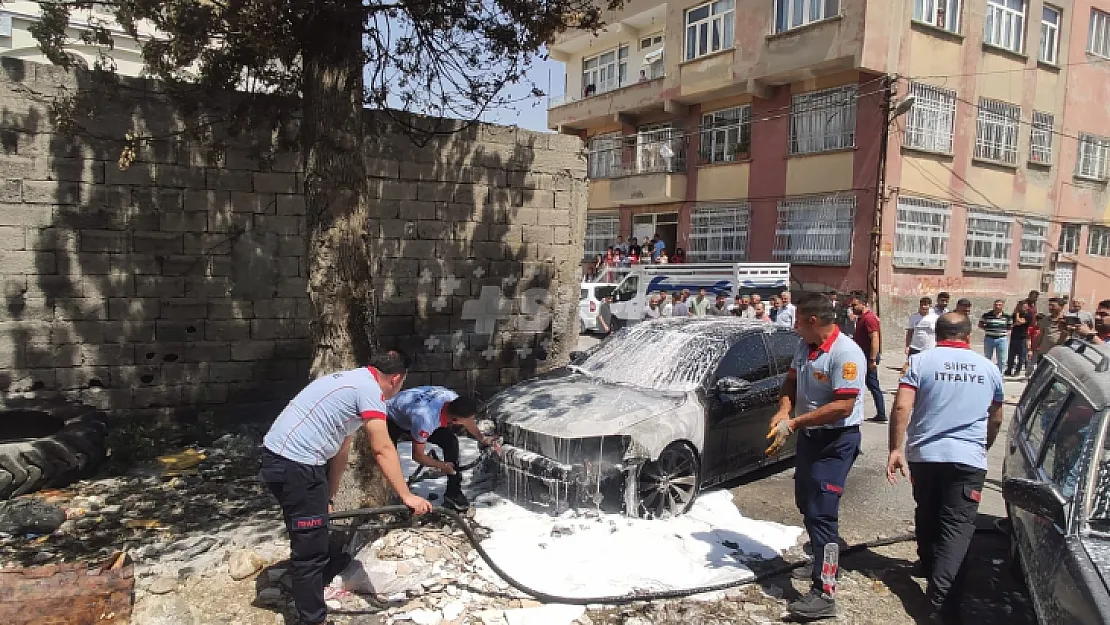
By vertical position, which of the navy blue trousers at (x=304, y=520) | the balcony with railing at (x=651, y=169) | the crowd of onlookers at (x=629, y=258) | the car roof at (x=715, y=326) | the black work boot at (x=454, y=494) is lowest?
the black work boot at (x=454, y=494)

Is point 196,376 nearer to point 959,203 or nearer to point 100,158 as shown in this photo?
point 100,158

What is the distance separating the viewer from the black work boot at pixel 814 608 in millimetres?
3639

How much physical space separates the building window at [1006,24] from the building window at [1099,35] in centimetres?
342

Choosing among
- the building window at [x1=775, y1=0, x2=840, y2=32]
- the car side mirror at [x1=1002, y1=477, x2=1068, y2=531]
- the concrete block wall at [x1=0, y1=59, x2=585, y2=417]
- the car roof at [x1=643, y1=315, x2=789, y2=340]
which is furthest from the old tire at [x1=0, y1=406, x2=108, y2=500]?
the building window at [x1=775, y1=0, x2=840, y2=32]

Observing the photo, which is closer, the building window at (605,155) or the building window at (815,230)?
the building window at (815,230)

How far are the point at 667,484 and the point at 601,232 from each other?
797 inches

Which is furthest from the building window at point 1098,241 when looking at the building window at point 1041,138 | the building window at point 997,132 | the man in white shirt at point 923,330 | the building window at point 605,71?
the building window at point 605,71

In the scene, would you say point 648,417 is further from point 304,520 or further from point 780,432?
point 304,520

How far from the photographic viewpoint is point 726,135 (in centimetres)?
1997

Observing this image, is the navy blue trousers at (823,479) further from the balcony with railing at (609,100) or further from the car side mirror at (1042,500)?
the balcony with railing at (609,100)

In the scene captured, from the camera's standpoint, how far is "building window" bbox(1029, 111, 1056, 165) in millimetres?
18438

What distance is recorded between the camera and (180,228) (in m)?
6.73

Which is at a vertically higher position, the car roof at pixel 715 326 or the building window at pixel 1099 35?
the building window at pixel 1099 35

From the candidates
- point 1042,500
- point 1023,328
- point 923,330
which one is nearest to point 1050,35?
point 1023,328
